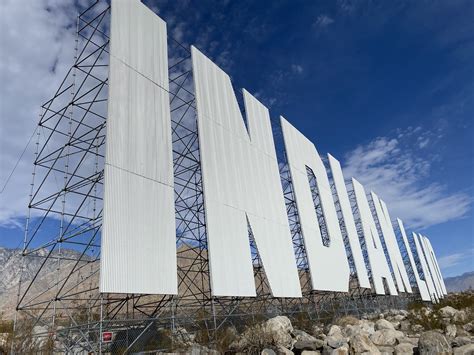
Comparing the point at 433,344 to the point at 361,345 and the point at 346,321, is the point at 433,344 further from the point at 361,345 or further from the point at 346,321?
the point at 346,321

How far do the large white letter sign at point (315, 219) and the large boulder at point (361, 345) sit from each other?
8.25 metres

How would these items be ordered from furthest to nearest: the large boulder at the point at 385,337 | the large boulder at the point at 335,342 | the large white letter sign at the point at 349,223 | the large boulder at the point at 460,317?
the large white letter sign at the point at 349,223 < the large boulder at the point at 460,317 < the large boulder at the point at 385,337 < the large boulder at the point at 335,342

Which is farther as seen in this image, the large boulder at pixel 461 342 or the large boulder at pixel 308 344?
the large boulder at pixel 308 344

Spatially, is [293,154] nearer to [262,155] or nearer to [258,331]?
[262,155]

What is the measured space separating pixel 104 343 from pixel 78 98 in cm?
841

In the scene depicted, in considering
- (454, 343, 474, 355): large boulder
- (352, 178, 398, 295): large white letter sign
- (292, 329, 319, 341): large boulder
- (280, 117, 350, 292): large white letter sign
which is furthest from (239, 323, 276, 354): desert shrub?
(352, 178, 398, 295): large white letter sign

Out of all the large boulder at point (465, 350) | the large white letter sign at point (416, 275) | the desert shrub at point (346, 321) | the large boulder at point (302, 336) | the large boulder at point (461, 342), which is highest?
the large white letter sign at point (416, 275)

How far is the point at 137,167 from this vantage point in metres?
13.3

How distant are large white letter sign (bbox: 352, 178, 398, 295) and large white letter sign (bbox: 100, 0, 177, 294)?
2364 centimetres

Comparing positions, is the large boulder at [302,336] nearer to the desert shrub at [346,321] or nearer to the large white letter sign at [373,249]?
the desert shrub at [346,321]

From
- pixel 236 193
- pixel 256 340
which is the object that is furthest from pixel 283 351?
pixel 236 193

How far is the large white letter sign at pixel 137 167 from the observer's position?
11695mm

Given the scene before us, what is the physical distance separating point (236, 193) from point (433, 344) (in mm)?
9341

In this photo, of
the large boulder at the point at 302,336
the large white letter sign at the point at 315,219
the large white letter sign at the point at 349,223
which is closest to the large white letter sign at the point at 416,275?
the large white letter sign at the point at 349,223
